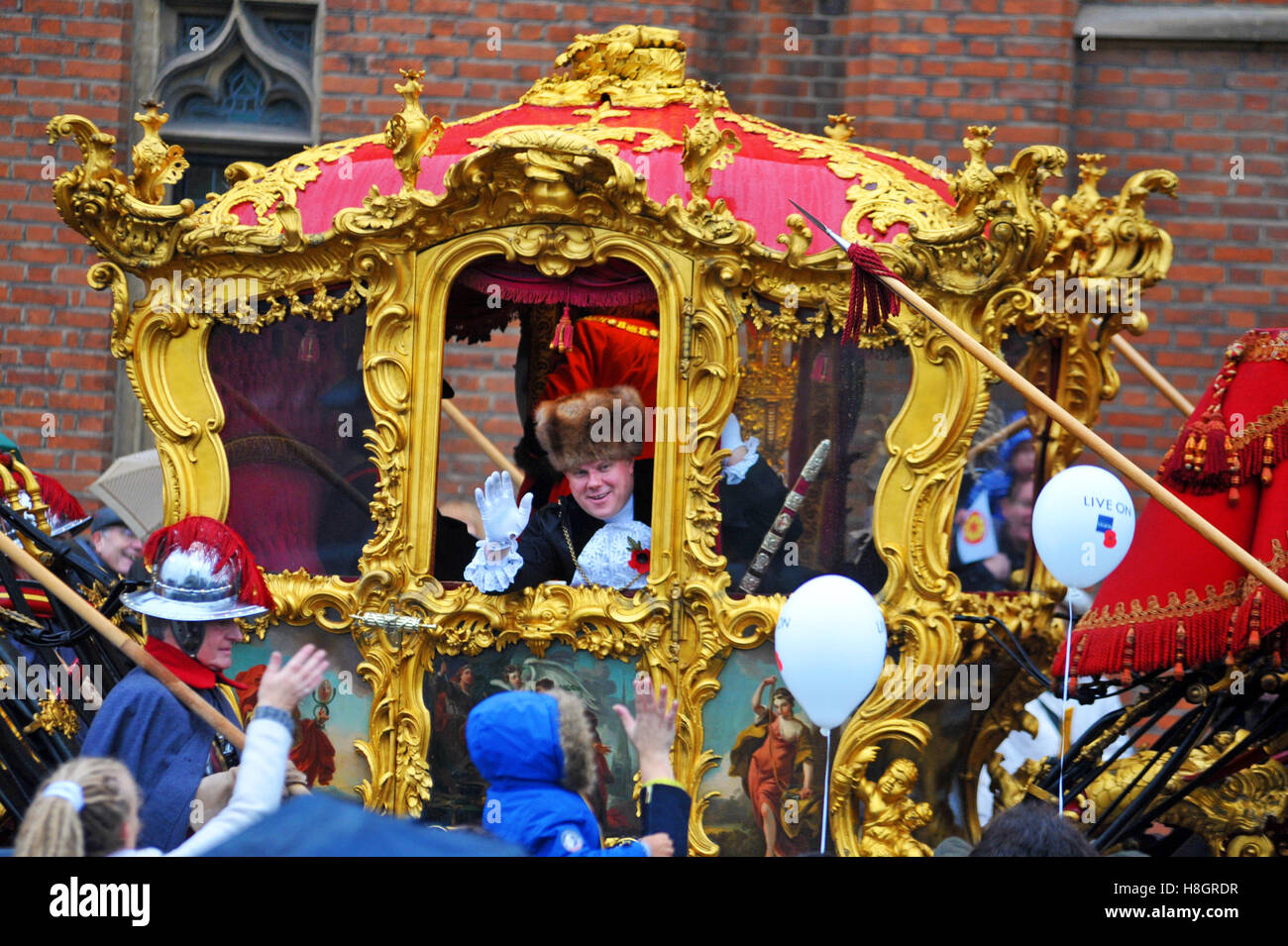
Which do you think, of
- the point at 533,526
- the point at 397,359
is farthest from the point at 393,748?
the point at 397,359

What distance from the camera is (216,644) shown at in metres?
4.26

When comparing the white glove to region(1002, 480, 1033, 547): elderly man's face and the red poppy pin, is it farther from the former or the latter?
region(1002, 480, 1033, 547): elderly man's face

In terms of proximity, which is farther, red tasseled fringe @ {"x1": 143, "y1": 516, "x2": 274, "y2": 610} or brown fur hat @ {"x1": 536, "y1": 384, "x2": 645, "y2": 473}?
brown fur hat @ {"x1": 536, "y1": 384, "x2": 645, "y2": 473}

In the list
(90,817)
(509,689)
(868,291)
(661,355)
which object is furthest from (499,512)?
(90,817)

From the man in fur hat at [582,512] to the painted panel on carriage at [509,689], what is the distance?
0.80 ft

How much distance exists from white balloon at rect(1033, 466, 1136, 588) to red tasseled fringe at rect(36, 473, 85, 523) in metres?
3.14

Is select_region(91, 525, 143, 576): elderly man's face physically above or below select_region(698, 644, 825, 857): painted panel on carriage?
above

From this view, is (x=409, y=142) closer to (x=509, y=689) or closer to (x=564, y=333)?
(x=564, y=333)

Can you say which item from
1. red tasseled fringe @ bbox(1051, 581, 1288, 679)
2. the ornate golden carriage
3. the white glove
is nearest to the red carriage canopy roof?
the ornate golden carriage

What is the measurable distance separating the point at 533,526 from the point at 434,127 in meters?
1.31

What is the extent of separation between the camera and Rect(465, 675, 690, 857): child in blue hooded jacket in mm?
3340

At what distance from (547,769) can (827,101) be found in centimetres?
542

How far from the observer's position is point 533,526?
17.8 ft
